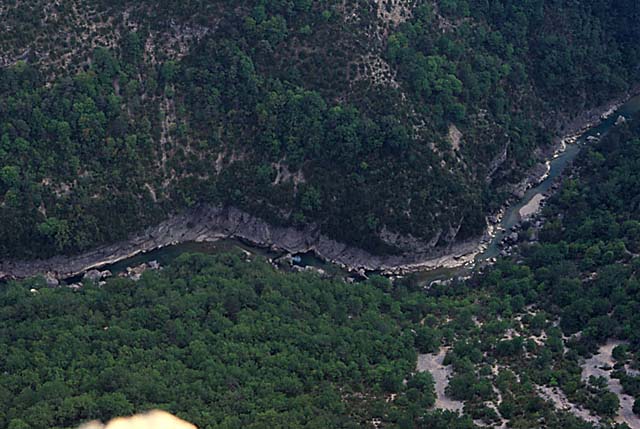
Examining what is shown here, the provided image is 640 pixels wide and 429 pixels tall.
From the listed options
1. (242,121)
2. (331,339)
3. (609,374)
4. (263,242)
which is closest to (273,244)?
(263,242)

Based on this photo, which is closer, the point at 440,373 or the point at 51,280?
the point at 440,373

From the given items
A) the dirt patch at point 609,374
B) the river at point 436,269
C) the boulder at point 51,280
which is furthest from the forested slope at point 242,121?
the dirt patch at point 609,374

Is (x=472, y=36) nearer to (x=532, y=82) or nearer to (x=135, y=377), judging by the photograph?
(x=532, y=82)

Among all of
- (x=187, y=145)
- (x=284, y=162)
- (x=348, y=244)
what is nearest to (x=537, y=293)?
(x=348, y=244)

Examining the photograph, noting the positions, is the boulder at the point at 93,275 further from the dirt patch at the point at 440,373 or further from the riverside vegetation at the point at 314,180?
the dirt patch at the point at 440,373

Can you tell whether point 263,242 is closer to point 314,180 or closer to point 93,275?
point 314,180

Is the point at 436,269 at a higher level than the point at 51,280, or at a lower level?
lower
